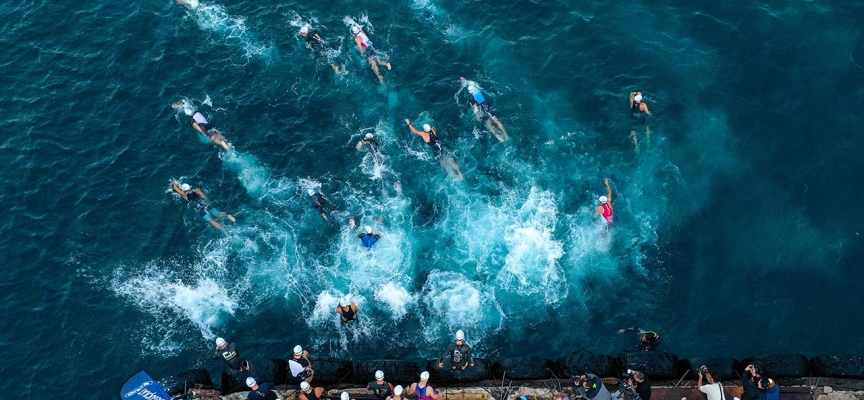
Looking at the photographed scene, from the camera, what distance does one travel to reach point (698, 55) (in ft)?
156

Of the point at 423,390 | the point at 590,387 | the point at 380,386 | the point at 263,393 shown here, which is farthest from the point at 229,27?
the point at 590,387

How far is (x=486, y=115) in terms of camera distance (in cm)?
4578

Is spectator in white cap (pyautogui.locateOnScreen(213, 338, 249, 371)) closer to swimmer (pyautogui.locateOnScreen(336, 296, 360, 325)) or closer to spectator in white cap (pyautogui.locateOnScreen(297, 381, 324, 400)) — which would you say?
spectator in white cap (pyautogui.locateOnScreen(297, 381, 324, 400))

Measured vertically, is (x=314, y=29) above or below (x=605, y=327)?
above

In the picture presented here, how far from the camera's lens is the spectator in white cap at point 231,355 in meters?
32.8

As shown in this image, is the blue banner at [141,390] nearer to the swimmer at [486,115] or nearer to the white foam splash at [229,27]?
the swimmer at [486,115]

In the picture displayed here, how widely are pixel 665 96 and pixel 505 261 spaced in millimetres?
16256

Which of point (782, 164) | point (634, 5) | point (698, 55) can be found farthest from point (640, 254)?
point (634, 5)

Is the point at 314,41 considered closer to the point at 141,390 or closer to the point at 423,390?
the point at 141,390

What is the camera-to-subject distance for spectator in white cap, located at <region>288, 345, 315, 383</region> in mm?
33031

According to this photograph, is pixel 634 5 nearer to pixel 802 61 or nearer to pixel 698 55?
pixel 698 55

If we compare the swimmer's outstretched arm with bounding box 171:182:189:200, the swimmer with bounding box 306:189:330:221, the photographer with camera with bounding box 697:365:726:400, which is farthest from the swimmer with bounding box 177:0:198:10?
the photographer with camera with bounding box 697:365:726:400

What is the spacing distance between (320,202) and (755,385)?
81.5 feet

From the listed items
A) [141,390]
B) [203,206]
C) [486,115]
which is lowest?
[203,206]
